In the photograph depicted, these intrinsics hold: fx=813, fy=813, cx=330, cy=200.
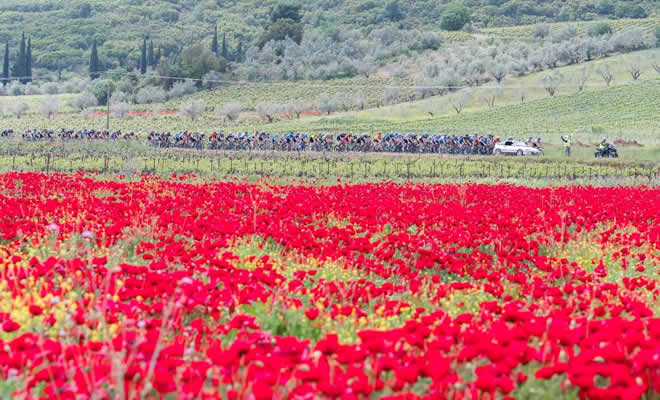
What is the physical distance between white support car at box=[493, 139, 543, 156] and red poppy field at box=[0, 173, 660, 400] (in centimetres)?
4373

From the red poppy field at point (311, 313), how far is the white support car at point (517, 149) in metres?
43.7

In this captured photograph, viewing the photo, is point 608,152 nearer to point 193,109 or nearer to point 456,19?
point 193,109

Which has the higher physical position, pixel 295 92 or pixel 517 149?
pixel 295 92

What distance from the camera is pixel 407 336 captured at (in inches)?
207

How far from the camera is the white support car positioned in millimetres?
56812

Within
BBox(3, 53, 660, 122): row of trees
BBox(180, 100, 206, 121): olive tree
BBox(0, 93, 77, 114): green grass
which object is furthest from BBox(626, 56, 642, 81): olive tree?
BBox(0, 93, 77, 114): green grass

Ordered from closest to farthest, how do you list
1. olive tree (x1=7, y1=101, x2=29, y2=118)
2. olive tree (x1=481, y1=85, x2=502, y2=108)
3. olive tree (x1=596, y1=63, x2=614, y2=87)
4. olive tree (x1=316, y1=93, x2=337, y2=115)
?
1. olive tree (x1=481, y1=85, x2=502, y2=108)
2. olive tree (x1=596, y1=63, x2=614, y2=87)
3. olive tree (x1=316, y1=93, x2=337, y2=115)
4. olive tree (x1=7, y1=101, x2=29, y2=118)

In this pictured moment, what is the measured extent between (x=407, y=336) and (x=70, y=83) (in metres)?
157

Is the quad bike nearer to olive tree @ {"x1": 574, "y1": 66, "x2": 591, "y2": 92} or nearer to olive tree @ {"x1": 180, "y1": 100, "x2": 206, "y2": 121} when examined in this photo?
olive tree @ {"x1": 574, "y1": 66, "x2": 591, "y2": 92}

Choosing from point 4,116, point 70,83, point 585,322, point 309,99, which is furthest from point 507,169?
point 70,83

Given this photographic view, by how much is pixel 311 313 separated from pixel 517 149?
5345 centimetres

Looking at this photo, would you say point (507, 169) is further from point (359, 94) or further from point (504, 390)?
point (359, 94)

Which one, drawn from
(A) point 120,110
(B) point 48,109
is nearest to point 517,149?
(A) point 120,110

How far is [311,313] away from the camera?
227 inches
